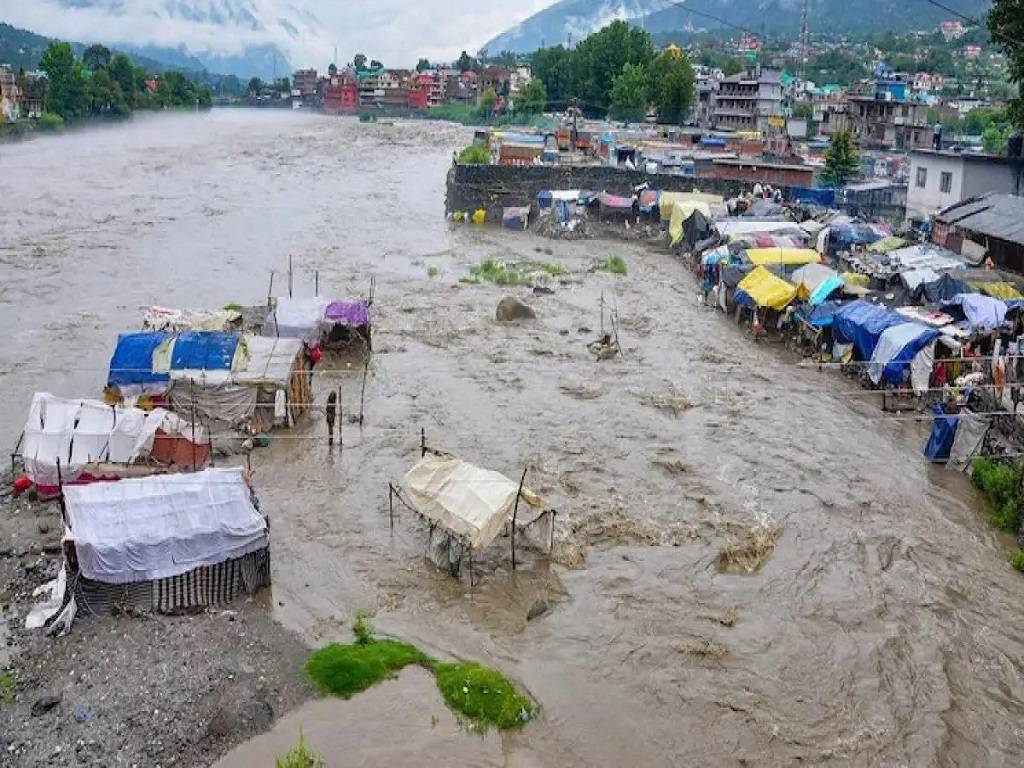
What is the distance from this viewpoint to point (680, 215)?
37312mm

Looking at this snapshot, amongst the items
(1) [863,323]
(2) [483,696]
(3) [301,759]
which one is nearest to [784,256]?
(1) [863,323]

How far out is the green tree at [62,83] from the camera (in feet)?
280

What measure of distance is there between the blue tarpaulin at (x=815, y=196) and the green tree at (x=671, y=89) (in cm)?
4187

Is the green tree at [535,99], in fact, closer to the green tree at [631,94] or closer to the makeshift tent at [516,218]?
the green tree at [631,94]

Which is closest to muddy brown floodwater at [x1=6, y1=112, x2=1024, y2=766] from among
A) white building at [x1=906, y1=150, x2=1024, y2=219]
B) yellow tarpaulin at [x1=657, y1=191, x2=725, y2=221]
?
white building at [x1=906, y1=150, x2=1024, y2=219]

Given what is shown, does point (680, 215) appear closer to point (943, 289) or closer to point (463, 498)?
point (943, 289)

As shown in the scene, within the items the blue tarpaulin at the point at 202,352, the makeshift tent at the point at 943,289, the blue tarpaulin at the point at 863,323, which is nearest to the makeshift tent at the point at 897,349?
the blue tarpaulin at the point at 863,323

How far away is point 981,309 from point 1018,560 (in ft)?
25.0

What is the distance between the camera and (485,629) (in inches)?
470

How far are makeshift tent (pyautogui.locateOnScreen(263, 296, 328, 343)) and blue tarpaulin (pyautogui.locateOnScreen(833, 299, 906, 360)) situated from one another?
38.2 ft

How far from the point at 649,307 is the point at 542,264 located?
701 centimetres

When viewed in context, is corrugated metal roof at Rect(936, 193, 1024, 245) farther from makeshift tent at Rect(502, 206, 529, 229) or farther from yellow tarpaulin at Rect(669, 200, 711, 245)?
makeshift tent at Rect(502, 206, 529, 229)

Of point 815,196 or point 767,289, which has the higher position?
point 815,196

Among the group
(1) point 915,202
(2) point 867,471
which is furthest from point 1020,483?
(1) point 915,202
